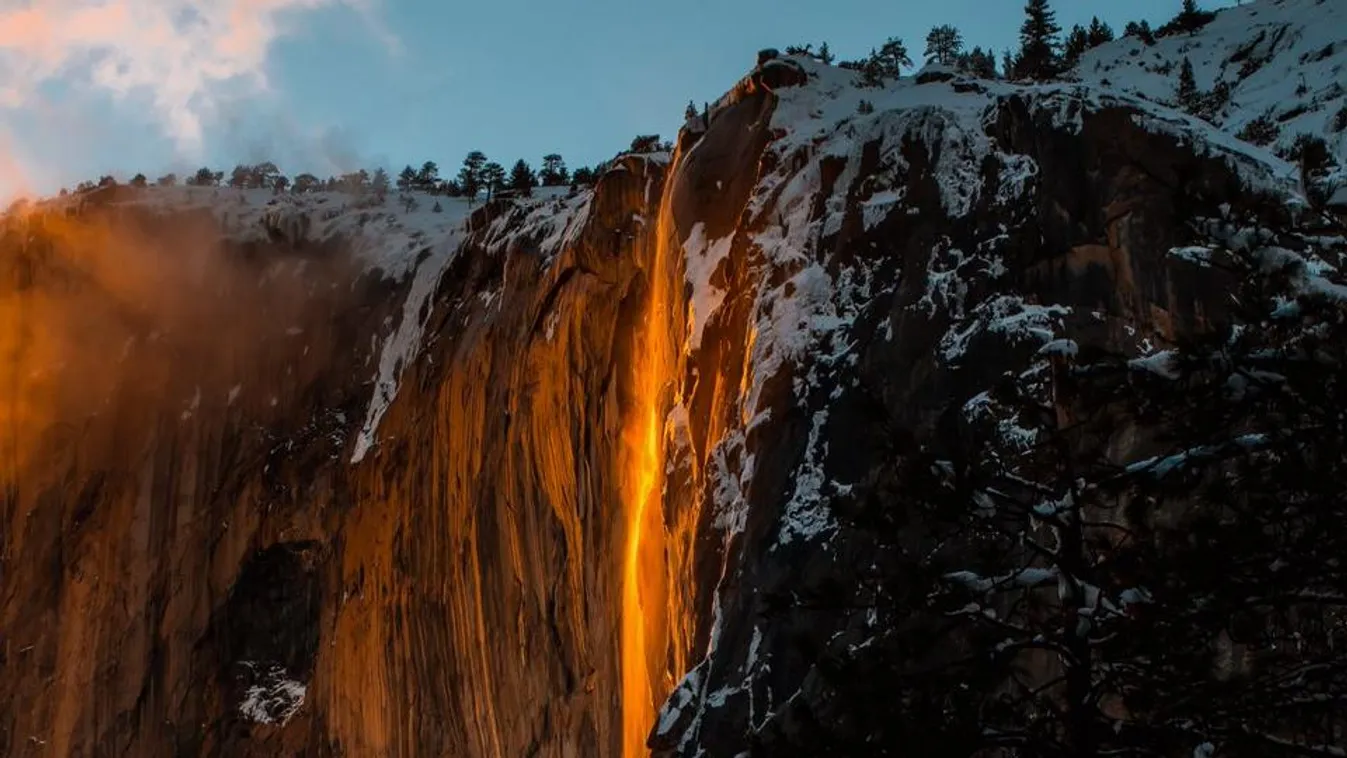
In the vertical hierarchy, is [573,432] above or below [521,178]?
below

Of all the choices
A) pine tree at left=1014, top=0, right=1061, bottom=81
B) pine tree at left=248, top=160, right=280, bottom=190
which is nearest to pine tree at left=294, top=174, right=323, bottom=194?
pine tree at left=248, top=160, right=280, bottom=190

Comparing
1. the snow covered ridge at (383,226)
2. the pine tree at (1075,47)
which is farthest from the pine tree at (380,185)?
the pine tree at (1075,47)

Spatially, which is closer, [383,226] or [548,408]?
[548,408]

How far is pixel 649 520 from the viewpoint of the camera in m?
21.3

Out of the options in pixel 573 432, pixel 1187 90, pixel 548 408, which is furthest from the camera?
pixel 1187 90

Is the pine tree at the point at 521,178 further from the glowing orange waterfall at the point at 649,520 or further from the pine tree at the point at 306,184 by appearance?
the glowing orange waterfall at the point at 649,520

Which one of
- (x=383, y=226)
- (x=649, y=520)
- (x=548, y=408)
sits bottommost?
(x=649, y=520)

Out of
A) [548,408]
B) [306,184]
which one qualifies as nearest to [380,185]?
[306,184]

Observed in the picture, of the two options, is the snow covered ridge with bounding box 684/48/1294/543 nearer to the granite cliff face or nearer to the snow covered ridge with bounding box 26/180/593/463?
the granite cliff face

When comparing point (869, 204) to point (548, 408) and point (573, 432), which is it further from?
point (548, 408)

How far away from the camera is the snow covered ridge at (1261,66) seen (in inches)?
1088

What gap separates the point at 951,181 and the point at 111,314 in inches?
1227

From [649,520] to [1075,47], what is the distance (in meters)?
30.4

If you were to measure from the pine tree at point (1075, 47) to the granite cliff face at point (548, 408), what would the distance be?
17675mm
